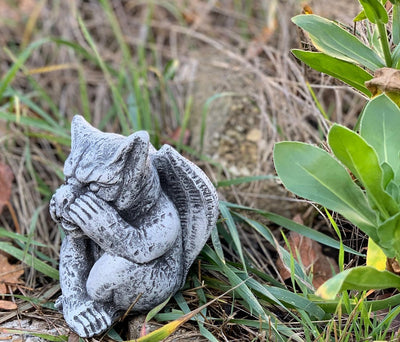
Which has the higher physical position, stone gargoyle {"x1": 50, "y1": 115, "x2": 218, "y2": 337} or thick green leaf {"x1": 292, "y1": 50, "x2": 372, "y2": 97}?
thick green leaf {"x1": 292, "y1": 50, "x2": 372, "y2": 97}

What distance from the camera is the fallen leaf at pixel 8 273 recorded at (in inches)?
101

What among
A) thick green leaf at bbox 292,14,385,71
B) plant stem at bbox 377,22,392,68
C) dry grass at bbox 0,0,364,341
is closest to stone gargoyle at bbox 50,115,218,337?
dry grass at bbox 0,0,364,341

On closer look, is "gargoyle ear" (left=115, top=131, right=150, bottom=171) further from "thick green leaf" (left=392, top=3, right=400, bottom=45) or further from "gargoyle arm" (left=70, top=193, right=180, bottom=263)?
"thick green leaf" (left=392, top=3, right=400, bottom=45)

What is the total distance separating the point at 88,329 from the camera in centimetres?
217

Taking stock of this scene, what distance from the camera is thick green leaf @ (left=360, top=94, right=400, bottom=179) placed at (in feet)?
6.46

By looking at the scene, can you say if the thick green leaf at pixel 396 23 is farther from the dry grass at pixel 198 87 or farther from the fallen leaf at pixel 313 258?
the fallen leaf at pixel 313 258

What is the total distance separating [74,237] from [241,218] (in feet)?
2.76

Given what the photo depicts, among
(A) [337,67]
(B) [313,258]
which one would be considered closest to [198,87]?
(B) [313,258]

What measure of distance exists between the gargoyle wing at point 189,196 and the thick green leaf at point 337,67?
61 cm

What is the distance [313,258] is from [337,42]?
994 mm

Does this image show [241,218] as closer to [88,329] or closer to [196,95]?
[88,329]

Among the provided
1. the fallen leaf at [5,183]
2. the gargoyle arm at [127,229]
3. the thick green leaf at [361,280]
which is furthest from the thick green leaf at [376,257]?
the fallen leaf at [5,183]

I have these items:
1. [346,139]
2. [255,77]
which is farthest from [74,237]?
[255,77]

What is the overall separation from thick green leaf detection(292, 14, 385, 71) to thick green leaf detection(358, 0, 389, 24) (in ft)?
0.48
